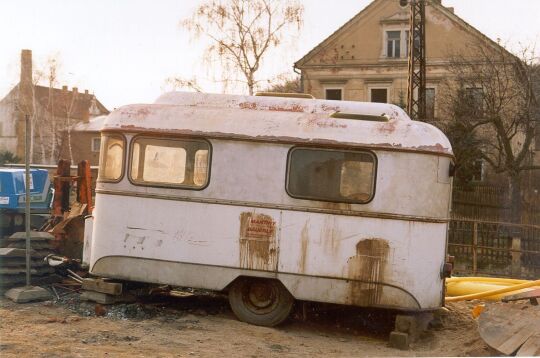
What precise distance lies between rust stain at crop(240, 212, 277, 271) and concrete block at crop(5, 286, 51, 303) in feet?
9.17

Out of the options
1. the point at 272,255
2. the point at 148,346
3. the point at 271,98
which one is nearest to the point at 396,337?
the point at 272,255

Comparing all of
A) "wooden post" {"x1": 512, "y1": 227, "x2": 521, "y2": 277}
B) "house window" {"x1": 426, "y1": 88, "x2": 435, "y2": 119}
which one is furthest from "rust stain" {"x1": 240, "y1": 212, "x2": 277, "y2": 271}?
"house window" {"x1": 426, "y1": 88, "x2": 435, "y2": 119}

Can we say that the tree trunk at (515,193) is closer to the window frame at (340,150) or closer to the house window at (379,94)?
the house window at (379,94)

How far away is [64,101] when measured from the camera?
43.0 metres

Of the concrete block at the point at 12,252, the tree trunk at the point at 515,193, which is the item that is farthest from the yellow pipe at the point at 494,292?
the tree trunk at the point at 515,193

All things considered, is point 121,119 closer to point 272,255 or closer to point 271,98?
point 271,98

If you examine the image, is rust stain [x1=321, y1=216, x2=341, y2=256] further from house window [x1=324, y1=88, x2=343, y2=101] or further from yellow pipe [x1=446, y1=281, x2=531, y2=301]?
house window [x1=324, y1=88, x2=343, y2=101]

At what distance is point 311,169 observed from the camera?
24.2ft

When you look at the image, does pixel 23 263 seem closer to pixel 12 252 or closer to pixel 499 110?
pixel 12 252

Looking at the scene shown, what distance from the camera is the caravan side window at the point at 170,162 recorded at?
7.59 meters

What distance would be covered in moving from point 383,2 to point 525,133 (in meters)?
11.7

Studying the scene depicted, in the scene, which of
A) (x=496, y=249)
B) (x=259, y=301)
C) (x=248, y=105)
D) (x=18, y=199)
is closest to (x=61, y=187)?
(x=18, y=199)

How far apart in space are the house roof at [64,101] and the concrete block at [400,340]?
34.5 metres

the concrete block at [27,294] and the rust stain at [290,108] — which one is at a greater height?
the rust stain at [290,108]
